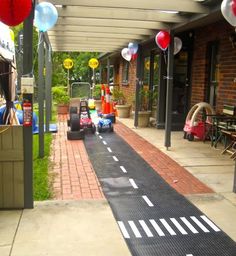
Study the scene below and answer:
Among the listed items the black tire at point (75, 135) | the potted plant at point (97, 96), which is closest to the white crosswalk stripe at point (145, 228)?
the black tire at point (75, 135)

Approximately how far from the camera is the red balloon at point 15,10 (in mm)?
3900

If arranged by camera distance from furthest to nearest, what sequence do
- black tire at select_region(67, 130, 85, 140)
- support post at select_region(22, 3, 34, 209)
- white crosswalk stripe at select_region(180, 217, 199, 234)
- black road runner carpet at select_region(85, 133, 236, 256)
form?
1. black tire at select_region(67, 130, 85, 140)
2. support post at select_region(22, 3, 34, 209)
3. white crosswalk stripe at select_region(180, 217, 199, 234)
4. black road runner carpet at select_region(85, 133, 236, 256)

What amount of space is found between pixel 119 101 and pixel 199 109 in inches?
277

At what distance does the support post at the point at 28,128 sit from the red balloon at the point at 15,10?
0.22 metres

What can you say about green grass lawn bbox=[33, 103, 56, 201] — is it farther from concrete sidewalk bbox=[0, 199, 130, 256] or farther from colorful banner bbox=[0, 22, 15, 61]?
colorful banner bbox=[0, 22, 15, 61]

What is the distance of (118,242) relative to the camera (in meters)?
3.60

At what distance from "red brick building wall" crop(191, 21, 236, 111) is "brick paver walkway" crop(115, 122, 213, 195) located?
193 centimetres

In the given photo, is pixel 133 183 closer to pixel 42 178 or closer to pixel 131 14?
pixel 42 178

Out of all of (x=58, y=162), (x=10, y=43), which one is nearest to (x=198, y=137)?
(x=58, y=162)

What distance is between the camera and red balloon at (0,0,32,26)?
390cm

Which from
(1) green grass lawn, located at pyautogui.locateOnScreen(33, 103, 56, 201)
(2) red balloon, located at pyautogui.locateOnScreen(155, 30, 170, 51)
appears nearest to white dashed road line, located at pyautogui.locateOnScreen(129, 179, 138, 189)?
(1) green grass lawn, located at pyautogui.locateOnScreen(33, 103, 56, 201)

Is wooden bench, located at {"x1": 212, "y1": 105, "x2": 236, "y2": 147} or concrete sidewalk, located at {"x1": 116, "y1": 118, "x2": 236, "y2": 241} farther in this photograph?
wooden bench, located at {"x1": 212, "y1": 105, "x2": 236, "y2": 147}

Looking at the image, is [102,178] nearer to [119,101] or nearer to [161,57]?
[161,57]

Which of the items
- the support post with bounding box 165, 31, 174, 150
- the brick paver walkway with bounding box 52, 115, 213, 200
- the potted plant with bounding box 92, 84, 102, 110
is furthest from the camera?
the potted plant with bounding box 92, 84, 102, 110
